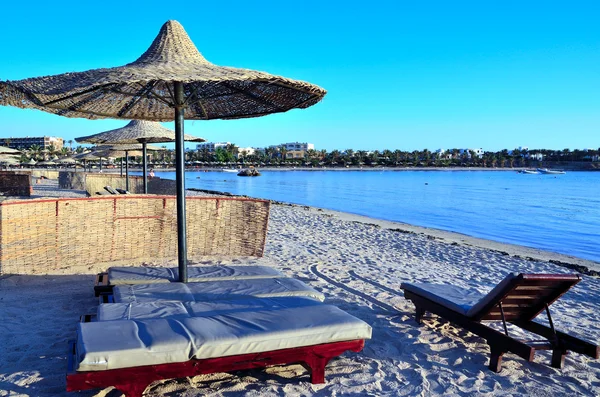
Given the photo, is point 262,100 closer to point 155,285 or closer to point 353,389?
point 155,285

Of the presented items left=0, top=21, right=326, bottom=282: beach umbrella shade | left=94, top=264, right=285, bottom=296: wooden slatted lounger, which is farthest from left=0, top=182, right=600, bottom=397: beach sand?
left=0, top=21, right=326, bottom=282: beach umbrella shade

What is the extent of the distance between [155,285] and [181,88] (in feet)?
5.81

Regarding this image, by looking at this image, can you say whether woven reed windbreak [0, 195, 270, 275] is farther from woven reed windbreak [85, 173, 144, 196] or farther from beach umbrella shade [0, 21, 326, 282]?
woven reed windbreak [85, 173, 144, 196]

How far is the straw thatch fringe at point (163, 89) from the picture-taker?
3.35 meters

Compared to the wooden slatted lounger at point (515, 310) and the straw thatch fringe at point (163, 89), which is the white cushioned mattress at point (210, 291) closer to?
the wooden slatted lounger at point (515, 310)

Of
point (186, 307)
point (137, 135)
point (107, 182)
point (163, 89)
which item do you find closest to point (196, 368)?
point (186, 307)

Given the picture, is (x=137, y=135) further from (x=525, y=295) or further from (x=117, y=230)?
(x=525, y=295)

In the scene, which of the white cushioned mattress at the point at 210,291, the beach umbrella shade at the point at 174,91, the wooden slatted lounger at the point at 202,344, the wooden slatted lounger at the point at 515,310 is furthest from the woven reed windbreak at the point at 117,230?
the wooden slatted lounger at the point at 515,310

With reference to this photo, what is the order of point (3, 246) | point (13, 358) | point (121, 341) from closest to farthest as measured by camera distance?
point (121, 341)
point (13, 358)
point (3, 246)

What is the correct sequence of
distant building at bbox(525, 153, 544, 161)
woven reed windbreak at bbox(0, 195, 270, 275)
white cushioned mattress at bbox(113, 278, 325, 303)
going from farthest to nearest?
distant building at bbox(525, 153, 544, 161)
woven reed windbreak at bbox(0, 195, 270, 275)
white cushioned mattress at bbox(113, 278, 325, 303)

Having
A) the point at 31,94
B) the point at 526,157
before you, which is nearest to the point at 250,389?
the point at 31,94

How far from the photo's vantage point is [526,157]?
493 feet

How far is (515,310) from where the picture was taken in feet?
12.4

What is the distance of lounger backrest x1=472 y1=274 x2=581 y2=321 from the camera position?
131 inches
